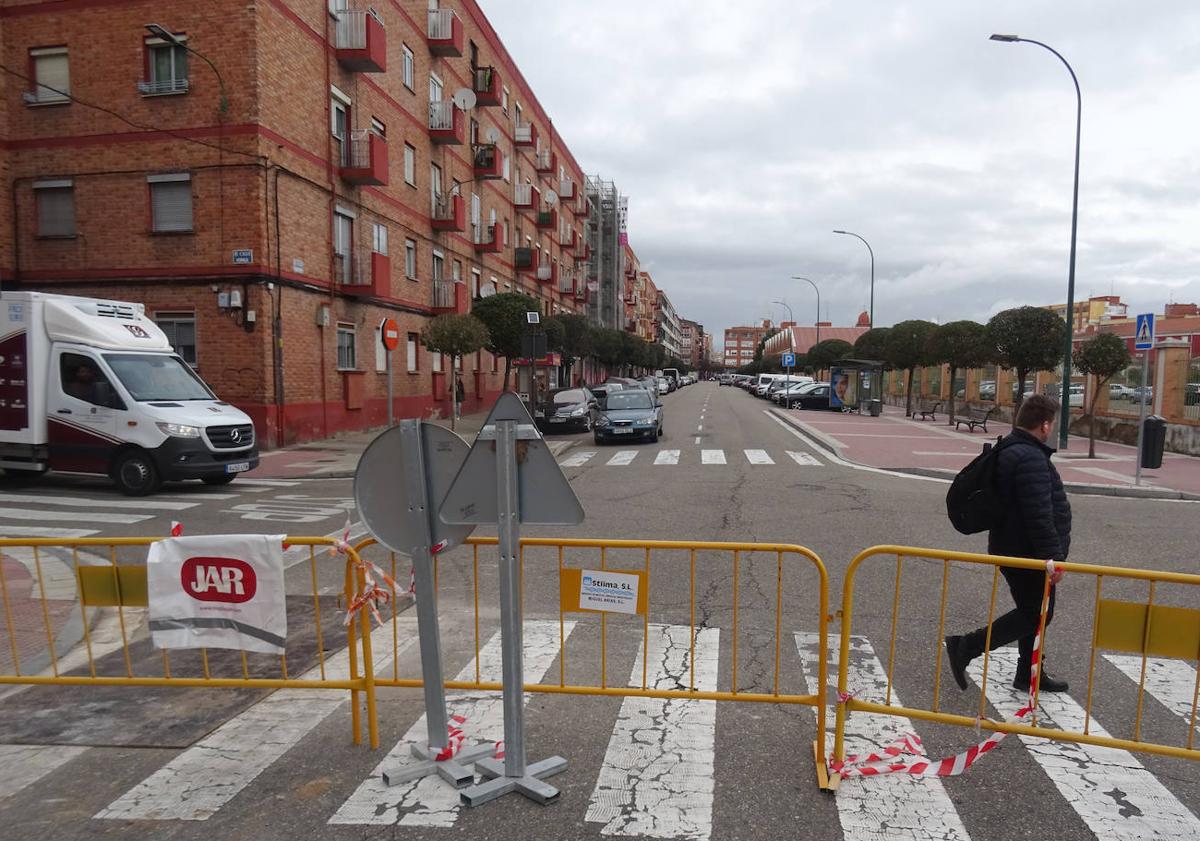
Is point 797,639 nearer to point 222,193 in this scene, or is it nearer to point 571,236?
point 222,193

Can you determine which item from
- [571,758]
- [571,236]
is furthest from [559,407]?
[571,236]

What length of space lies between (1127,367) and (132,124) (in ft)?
78.6

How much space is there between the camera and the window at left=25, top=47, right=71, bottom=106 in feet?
59.3

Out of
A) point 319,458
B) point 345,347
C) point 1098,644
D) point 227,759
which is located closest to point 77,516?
point 319,458

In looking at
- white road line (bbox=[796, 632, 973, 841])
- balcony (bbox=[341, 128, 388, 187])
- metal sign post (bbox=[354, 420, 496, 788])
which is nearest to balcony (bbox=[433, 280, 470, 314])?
balcony (bbox=[341, 128, 388, 187])

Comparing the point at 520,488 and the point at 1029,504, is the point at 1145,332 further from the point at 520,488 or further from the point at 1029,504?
the point at 520,488

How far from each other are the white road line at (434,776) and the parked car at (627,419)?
14808mm

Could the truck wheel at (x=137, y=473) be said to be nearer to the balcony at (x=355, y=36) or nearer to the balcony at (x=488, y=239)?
the balcony at (x=355, y=36)

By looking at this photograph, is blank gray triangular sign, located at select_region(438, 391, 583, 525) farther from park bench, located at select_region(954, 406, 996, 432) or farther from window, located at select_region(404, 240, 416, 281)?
park bench, located at select_region(954, 406, 996, 432)

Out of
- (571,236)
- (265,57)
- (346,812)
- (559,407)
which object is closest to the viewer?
(346,812)

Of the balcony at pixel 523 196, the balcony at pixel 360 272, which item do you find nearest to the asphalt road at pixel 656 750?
the balcony at pixel 360 272

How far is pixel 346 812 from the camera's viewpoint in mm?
3289

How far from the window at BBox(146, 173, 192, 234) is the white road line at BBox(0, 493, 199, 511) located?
27.7ft

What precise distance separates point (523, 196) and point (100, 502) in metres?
31.9
